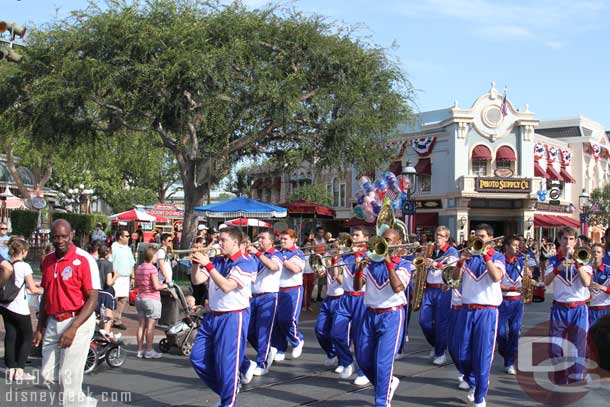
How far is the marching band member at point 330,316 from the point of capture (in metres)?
9.33

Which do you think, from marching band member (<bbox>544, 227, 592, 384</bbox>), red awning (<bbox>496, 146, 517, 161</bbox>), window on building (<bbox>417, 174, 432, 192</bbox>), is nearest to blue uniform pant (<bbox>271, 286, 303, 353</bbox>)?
marching band member (<bbox>544, 227, 592, 384</bbox>)

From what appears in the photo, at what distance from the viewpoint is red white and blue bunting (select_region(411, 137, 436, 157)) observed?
127 feet

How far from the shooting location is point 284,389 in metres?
7.96

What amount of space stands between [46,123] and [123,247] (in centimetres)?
746

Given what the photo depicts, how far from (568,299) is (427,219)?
30986 mm

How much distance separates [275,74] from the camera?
17609 mm

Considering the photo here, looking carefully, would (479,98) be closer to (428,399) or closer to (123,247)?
(123,247)

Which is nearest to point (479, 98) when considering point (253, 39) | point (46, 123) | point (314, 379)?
point (253, 39)

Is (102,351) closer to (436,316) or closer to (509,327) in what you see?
(436,316)

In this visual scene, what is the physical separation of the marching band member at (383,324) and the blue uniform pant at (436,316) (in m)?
2.79

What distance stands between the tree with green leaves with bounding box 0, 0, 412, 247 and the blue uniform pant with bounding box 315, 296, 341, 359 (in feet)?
28.3

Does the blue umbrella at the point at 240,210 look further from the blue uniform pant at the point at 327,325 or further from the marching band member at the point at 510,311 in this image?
the marching band member at the point at 510,311

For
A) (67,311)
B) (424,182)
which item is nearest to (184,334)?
(67,311)

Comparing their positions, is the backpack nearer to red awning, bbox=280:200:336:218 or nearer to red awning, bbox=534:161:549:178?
red awning, bbox=280:200:336:218
